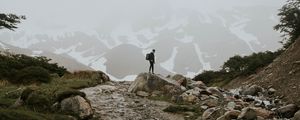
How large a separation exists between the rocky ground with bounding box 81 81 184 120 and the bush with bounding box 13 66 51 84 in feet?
12.3

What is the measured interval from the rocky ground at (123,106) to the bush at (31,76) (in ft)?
12.3

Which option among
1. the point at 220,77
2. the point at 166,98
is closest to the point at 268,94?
the point at 166,98

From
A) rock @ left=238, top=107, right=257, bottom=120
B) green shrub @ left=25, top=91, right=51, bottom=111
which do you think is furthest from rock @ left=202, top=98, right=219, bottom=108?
green shrub @ left=25, top=91, right=51, bottom=111

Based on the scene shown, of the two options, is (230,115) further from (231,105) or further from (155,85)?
(155,85)

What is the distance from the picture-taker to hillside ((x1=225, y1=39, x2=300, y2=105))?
23750 mm

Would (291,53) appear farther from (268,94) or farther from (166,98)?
(166,98)

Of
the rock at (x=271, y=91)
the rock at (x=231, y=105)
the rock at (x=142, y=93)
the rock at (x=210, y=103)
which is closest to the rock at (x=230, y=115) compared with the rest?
the rock at (x=231, y=105)

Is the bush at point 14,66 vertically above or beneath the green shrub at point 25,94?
above

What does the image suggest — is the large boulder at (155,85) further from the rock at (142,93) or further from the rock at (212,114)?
the rock at (212,114)

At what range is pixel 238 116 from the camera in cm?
1848

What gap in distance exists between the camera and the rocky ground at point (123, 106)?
19859 millimetres

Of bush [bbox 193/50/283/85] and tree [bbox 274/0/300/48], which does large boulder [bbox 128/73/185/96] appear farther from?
tree [bbox 274/0/300/48]

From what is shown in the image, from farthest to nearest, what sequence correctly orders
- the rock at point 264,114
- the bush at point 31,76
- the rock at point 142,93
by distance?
the bush at point 31,76, the rock at point 142,93, the rock at point 264,114

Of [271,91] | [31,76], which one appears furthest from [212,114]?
[31,76]
